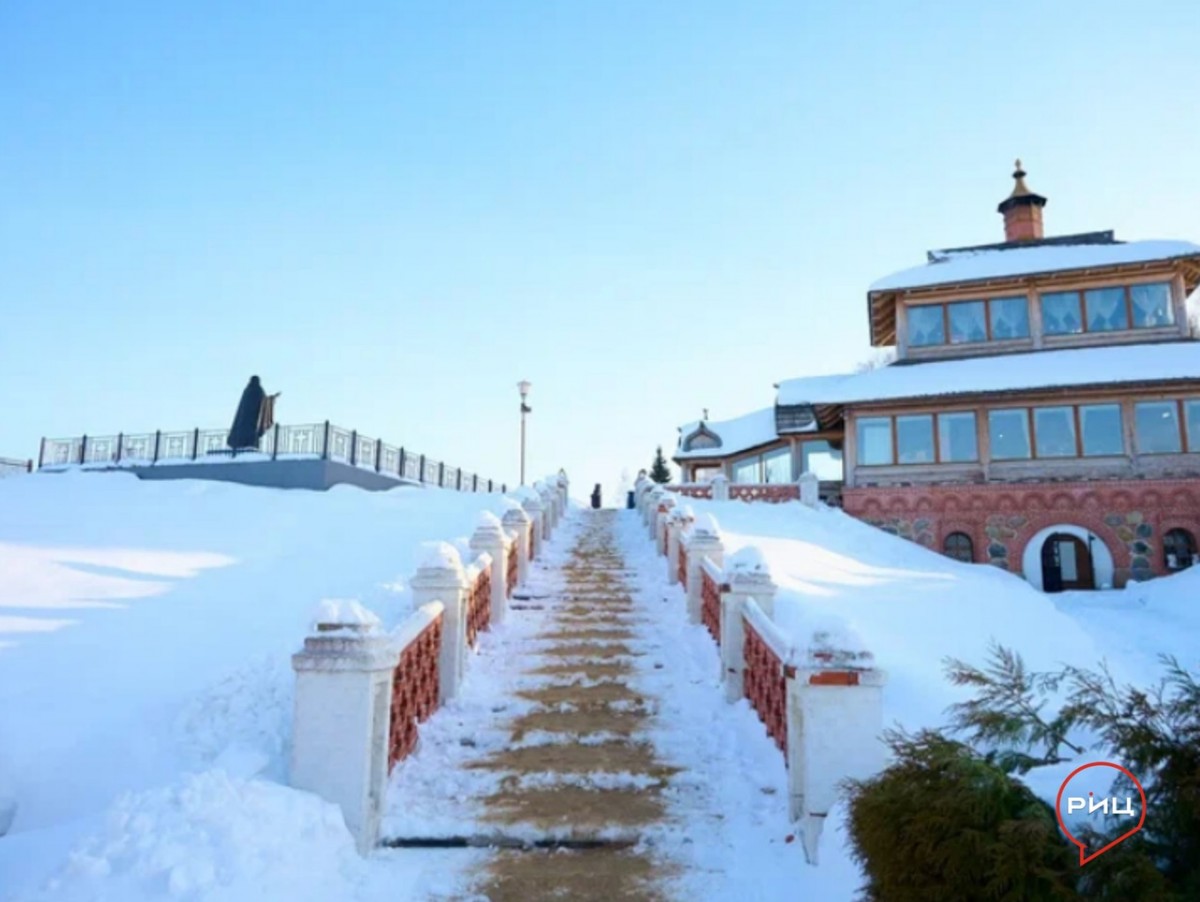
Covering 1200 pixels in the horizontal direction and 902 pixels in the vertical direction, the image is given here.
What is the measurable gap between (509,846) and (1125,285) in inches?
1120

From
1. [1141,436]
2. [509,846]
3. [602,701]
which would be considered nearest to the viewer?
[509,846]

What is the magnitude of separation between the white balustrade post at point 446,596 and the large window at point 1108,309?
84.0ft

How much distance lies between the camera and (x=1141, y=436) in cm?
2377

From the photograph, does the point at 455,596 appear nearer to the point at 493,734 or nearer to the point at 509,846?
the point at 493,734

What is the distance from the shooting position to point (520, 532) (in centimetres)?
1341

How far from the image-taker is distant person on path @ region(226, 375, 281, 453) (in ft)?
79.8

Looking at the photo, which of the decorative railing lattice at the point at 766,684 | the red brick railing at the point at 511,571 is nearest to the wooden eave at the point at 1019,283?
the red brick railing at the point at 511,571

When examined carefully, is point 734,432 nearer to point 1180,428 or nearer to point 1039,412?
point 1039,412

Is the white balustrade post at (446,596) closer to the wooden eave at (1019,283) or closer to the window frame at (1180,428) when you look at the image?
the window frame at (1180,428)

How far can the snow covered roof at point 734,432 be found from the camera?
3547cm

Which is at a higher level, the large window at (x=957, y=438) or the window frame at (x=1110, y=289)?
the window frame at (x=1110, y=289)

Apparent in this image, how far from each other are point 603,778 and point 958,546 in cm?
2198

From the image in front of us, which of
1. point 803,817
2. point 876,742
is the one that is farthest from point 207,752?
point 876,742

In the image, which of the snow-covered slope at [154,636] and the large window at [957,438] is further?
the large window at [957,438]
